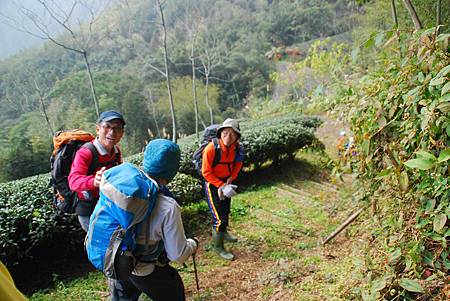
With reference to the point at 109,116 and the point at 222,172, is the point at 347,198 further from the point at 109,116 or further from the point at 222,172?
the point at 109,116

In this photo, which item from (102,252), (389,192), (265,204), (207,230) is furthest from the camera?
(265,204)

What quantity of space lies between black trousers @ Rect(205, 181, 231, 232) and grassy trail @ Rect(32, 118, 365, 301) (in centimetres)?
40

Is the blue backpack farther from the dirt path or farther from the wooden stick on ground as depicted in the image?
the wooden stick on ground

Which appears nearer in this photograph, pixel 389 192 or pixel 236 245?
pixel 389 192

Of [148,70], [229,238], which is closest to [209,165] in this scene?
[229,238]

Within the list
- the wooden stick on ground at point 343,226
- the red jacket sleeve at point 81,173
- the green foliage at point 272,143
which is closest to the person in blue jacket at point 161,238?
the red jacket sleeve at point 81,173

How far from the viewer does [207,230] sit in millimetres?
4363

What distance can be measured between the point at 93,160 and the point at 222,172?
4.73 feet

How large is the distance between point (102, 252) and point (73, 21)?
10019 millimetres

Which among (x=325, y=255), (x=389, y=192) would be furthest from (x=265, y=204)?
(x=389, y=192)

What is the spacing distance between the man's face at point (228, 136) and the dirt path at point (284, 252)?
133 centimetres

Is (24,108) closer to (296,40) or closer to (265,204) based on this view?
(265,204)

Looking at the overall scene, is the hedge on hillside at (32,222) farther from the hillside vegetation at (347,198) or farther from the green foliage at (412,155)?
the green foliage at (412,155)

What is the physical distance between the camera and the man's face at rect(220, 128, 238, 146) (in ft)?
10.7
